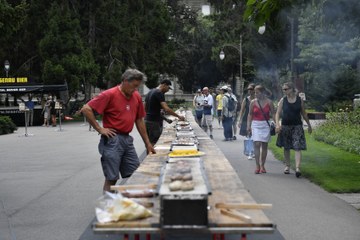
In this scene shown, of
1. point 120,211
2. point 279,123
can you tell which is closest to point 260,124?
point 279,123

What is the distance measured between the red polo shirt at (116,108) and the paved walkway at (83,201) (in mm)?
1274

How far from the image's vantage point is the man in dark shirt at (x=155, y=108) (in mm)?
12086

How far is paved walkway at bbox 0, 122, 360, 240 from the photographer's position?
729 cm

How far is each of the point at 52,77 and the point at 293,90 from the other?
88.2ft

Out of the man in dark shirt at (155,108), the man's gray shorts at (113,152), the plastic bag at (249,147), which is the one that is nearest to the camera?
the man's gray shorts at (113,152)

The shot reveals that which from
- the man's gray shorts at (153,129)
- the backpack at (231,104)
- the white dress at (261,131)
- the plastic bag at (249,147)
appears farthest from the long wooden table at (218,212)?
the backpack at (231,104)

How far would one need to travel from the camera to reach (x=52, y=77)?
37.2 meters

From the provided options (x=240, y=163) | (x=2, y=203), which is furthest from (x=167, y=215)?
(x=240, y=163)

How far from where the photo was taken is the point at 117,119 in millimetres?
7594

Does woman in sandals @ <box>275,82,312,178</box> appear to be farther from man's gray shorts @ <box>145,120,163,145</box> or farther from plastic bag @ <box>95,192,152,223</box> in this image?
plastic bag @ <box>95,192,152,223</box>

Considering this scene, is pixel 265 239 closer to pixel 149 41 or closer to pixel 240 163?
pixel 240 163

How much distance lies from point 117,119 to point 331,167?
22.2 feet

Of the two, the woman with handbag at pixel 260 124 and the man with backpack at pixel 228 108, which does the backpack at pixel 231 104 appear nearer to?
the man with backpack at pixel 228 108

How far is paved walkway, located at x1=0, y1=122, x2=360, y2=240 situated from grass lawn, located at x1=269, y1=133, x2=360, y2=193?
300 mm
